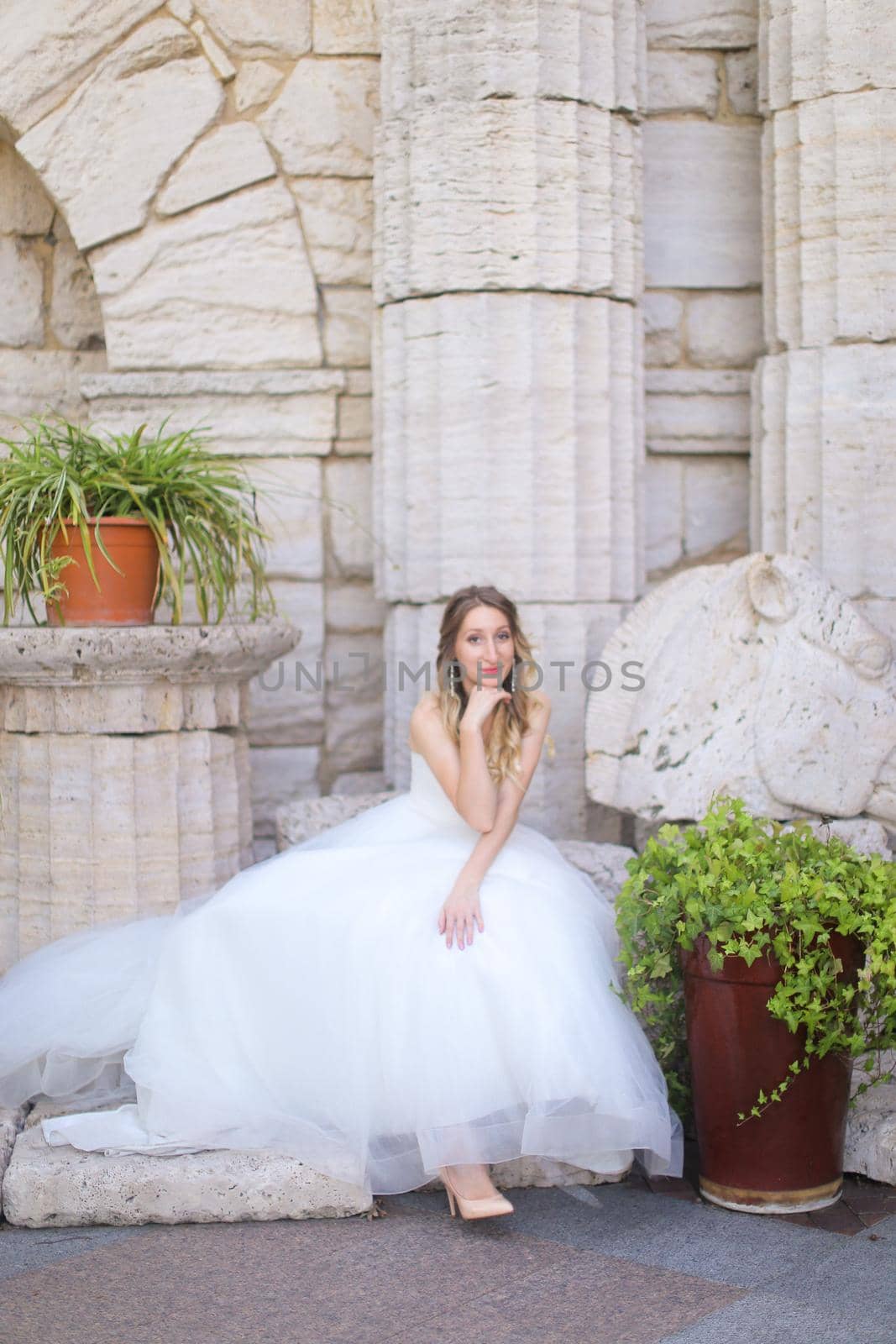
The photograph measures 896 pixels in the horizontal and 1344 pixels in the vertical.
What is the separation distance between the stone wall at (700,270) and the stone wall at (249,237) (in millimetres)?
949

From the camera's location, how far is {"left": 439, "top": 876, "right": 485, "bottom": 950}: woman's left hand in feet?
9.29

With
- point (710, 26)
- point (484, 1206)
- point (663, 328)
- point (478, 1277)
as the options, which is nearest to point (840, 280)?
point (663, 328)

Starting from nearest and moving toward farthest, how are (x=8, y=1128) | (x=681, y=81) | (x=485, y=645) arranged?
(x=8, y=1128)
(x=485, y=645)
(x=681, y=81)

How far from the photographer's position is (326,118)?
175 inches

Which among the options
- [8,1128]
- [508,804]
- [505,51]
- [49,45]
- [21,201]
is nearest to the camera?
[8,1128]

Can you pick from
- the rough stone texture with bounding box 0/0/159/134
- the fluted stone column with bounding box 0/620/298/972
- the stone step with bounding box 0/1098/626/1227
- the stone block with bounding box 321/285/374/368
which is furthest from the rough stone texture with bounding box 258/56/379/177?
the stone step with bounding box 0/1098/626/1227

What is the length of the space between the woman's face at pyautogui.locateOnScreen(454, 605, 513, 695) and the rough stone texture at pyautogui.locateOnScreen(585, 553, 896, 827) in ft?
1.93

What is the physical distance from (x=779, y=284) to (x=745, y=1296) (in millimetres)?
2983

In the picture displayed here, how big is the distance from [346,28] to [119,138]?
2.69 feet

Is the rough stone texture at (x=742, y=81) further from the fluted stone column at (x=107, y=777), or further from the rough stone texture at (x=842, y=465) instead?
the fluted stone column at (x=107, y=777)

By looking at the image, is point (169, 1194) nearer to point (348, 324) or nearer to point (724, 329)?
point (348, 324)

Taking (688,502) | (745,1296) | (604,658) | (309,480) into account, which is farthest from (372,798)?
(745,1296)

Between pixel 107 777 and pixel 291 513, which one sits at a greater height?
pixel 291 513

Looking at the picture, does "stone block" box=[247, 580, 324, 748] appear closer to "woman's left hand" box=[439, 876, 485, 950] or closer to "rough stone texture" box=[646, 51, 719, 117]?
"woman's left hand" box=[439, 876, 485, 950]
